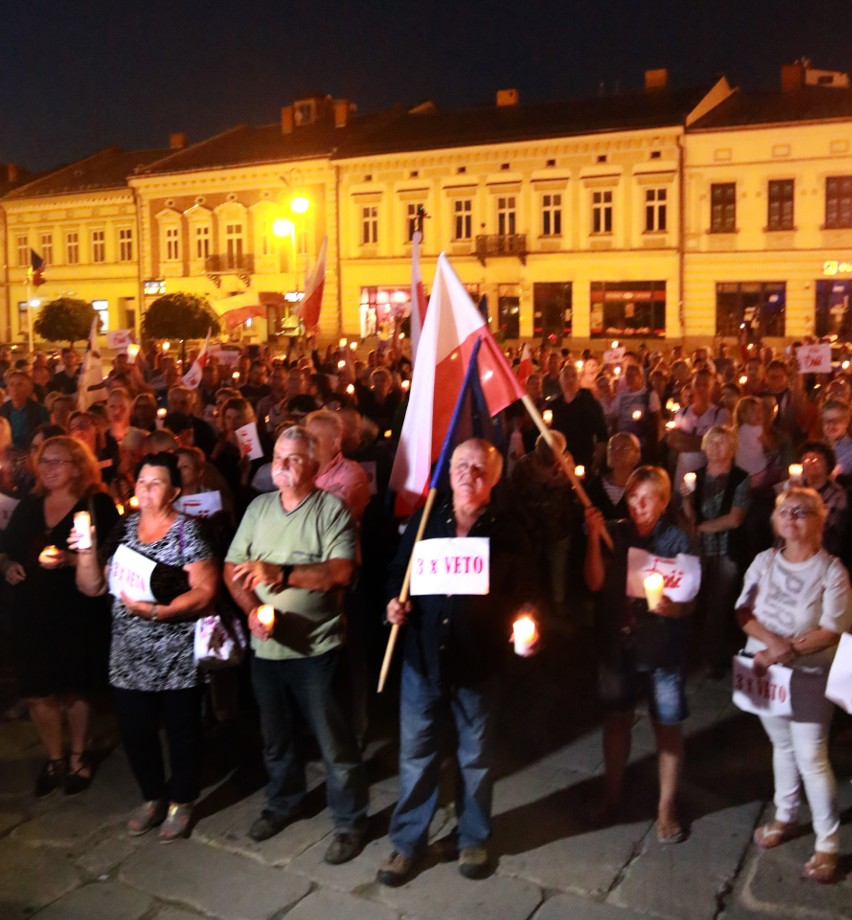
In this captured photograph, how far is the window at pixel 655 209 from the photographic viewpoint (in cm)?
3600

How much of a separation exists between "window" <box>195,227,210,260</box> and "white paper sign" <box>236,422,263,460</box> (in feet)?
131

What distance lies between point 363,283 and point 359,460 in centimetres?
3632

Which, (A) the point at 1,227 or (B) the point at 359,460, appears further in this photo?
(A) the point at 1,227

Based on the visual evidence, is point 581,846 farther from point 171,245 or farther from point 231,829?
point 171,245

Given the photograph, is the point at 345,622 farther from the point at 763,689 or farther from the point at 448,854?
the point at 763,689

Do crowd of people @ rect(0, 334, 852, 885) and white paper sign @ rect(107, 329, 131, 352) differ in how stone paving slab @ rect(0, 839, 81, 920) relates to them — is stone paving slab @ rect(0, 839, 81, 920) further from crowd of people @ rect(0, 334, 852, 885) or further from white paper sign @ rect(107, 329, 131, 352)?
white paper sign @ rect(107, 329, 131, 352)

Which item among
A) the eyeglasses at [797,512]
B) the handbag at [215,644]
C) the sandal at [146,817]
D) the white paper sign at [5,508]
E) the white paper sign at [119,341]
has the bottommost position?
the sandal at [146,817]

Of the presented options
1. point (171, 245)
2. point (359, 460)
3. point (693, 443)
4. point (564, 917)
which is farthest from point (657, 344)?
point (564, 917)

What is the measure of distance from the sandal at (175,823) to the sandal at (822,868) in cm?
272

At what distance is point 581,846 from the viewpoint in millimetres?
4551

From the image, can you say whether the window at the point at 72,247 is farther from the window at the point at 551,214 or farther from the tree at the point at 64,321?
the window at the point at 551,214

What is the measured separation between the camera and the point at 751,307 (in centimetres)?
3556

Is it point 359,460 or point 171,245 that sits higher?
point 171,245

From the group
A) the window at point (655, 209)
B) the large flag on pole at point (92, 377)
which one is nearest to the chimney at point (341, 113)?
the window at point (655, 209)
